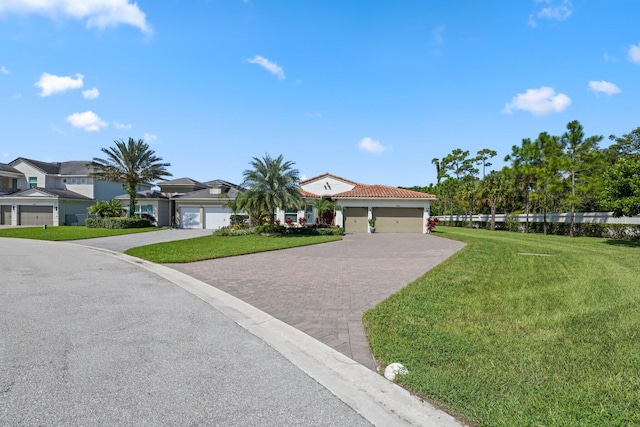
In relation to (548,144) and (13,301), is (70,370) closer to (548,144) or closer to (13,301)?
(13,301)

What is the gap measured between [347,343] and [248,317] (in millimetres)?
1959

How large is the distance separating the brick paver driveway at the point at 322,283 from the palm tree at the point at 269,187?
8.42m

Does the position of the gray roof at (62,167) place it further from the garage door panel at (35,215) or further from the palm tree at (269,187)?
the palm tree at (269,187)

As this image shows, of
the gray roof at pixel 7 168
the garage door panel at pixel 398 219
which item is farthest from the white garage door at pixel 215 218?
the gray roof at pixel 7 168

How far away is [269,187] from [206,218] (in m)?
12.6

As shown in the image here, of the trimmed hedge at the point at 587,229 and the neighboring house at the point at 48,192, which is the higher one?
the neighboring house at the point at 48,192

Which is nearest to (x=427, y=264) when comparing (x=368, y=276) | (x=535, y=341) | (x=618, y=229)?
(x=368, y=276)

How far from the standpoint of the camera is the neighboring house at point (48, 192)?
33.7 m

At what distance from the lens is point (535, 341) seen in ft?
13.9

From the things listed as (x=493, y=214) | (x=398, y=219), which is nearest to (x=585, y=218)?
(x=493, y=214)

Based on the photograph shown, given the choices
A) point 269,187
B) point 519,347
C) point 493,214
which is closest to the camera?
point 519,347

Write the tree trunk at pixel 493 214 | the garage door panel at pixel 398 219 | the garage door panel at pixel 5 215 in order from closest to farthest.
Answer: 1. the garage door panel at pixel 398 219
2. the garage door panel at pixel 5 215
3. the tree trunk at pixel 493 214

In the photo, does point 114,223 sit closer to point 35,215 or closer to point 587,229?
point 35,215

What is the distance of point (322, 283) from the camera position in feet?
27.0
